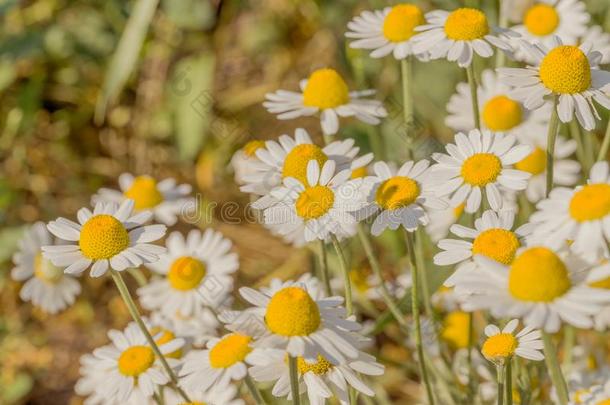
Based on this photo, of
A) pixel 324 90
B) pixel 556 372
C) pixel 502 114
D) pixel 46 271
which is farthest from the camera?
pixel 46 271

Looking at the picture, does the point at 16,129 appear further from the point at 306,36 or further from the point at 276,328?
the point at 276,328

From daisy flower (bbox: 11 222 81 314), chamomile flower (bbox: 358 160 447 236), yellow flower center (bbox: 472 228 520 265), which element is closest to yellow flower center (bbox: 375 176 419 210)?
chamomile flower (bbox: 358 160 447 236)

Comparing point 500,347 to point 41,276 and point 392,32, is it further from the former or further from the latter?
point 41,276

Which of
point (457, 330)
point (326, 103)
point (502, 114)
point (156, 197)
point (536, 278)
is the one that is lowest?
point (457, 330)

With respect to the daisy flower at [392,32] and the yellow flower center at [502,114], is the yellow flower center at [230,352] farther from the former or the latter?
the yellow flower center at [502,114]

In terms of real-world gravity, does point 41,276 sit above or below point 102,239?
below

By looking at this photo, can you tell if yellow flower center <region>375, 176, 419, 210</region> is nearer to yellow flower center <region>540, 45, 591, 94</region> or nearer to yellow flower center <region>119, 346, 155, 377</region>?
yellow flower center <region>540, 45, 591, 94</region>

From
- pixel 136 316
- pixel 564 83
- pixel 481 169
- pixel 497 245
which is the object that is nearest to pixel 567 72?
pixel 564 83
